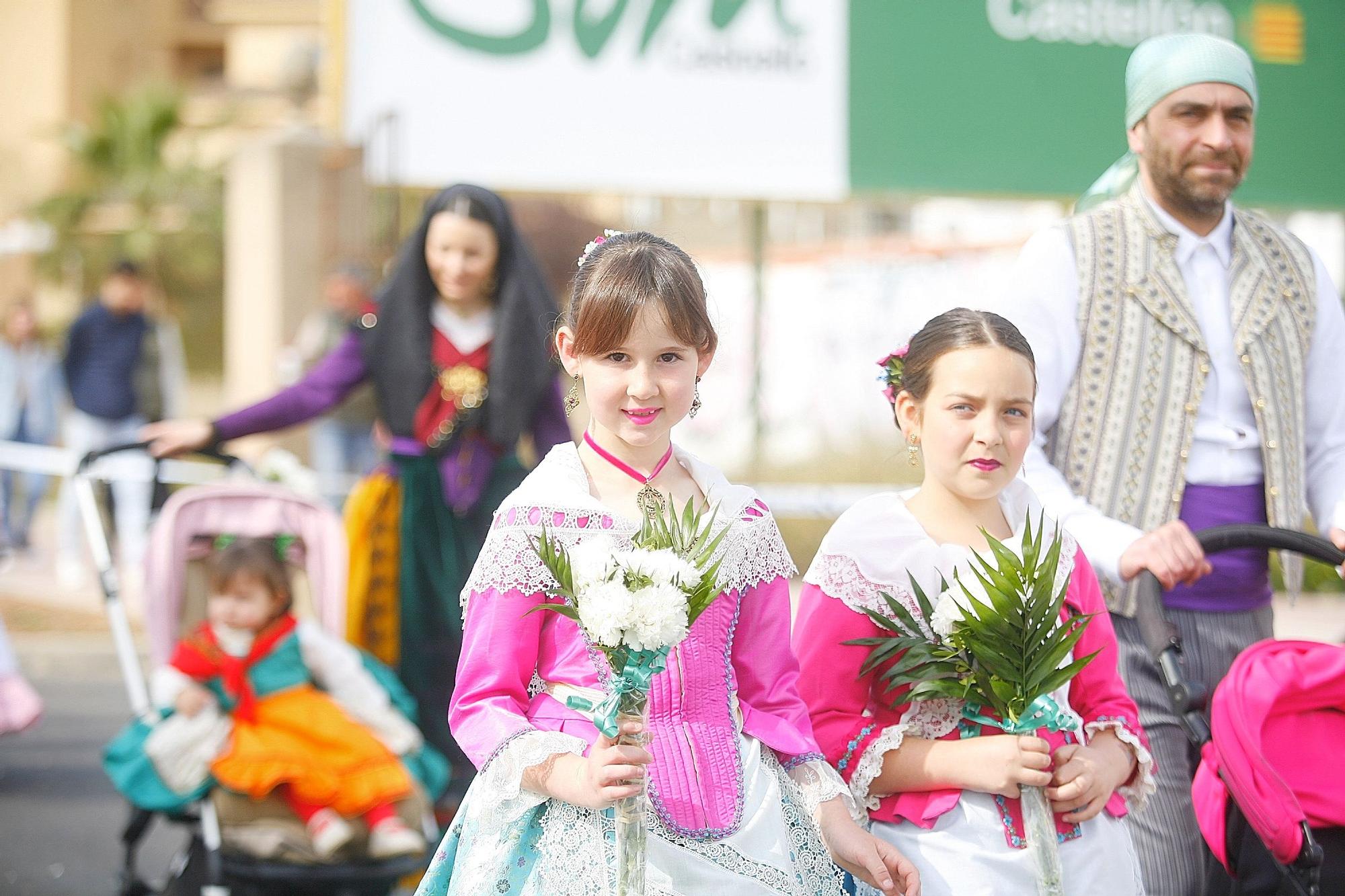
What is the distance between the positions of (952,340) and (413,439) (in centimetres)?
263

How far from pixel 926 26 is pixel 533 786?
9.72m

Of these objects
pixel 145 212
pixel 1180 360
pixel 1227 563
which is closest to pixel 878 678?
pixel 1227 563

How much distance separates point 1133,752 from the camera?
2.89 meters

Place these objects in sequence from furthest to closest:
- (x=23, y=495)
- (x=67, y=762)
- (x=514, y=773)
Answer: (x=23, y=495) → (x=67, y=762) → (x=514, y=773)

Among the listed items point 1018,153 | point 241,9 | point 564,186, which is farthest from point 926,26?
point 241,9

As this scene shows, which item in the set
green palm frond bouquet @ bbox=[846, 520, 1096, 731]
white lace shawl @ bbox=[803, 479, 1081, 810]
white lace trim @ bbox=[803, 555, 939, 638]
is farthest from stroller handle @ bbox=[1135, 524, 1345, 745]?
white lace trim @ bbox=[803, 555, 939, 638]

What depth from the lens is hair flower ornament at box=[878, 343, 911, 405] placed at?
3.07m

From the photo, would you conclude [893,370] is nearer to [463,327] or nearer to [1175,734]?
[1175,734]

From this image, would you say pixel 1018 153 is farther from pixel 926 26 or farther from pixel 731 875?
pixel 731 875

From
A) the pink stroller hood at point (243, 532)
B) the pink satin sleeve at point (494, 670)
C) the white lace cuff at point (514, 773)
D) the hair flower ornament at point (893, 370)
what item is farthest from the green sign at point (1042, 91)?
the white lace cuff at point (514, 773)

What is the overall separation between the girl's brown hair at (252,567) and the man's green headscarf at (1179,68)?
9.83 ft

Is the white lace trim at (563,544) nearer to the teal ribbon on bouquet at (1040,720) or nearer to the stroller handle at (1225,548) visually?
the teal ribbon on bouquet at (1040,720)

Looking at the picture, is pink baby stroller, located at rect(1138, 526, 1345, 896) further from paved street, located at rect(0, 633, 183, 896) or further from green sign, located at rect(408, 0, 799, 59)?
green sign, located at rect(408, 0, 799, 59)

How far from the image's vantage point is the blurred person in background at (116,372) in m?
11.5
